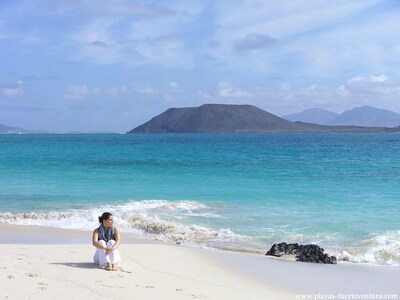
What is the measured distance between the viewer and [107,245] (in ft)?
33.6

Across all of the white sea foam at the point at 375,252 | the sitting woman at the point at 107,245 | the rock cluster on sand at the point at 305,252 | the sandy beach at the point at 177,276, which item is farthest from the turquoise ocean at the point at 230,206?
the sitting woman at the point at 107,245

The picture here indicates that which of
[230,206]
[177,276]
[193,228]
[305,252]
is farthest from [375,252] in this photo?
[230,206]

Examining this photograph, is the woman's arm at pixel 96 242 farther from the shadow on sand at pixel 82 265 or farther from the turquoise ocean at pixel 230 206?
the turquoise ocean at pixel 230 206

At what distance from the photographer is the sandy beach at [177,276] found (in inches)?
330

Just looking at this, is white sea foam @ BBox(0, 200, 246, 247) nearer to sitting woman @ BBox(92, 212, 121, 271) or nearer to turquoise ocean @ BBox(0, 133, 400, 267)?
turquoise ocean @ BBox(0, 133, 400, 267)

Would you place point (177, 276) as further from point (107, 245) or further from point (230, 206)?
point (230, 206)

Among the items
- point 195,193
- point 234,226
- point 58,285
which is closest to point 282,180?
point 195,193

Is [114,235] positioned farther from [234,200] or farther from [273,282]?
→ [234,200]

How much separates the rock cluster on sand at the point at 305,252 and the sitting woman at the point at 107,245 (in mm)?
4302

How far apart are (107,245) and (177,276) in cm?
150

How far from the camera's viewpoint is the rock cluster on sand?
480 inches

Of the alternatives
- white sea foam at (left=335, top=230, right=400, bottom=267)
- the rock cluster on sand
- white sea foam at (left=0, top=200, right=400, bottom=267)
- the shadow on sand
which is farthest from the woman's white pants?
white sea foam at (left=335, top=230, right=400, bottom=267)

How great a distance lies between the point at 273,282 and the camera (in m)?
10.0

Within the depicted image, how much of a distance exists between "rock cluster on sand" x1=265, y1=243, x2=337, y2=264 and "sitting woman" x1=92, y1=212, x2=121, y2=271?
4302 millimetres
